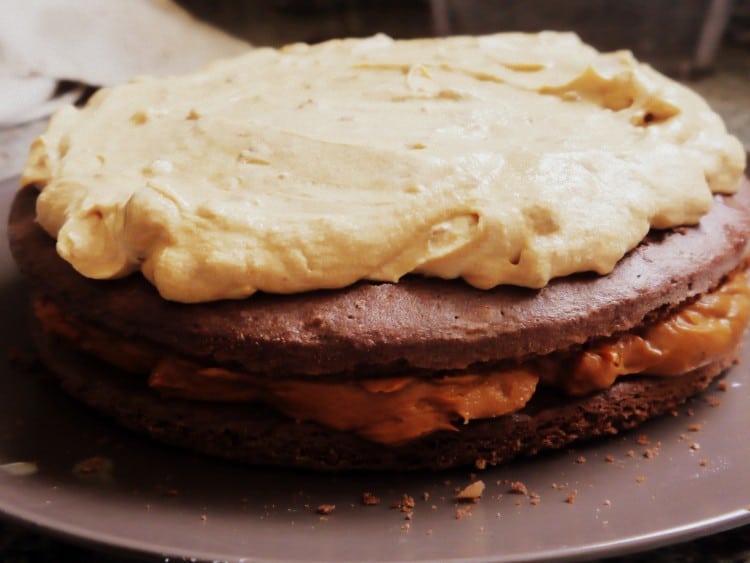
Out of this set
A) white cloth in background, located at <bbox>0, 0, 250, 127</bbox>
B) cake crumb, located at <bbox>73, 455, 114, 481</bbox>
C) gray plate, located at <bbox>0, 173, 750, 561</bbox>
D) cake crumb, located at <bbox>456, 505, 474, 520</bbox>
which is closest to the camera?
gray plate, located at <bbox>0, 173, 750, 561</bbox>

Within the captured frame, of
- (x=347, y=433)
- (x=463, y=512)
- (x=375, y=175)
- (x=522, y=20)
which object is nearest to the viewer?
(x=463, y=512)

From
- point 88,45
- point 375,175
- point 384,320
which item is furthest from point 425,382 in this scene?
point 88,45

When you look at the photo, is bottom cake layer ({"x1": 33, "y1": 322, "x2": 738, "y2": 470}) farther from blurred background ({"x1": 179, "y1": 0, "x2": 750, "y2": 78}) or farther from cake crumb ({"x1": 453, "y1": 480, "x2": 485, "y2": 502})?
blurred background ({"x1": 179, "y1": 0, "x2": 750, "y2": 78})

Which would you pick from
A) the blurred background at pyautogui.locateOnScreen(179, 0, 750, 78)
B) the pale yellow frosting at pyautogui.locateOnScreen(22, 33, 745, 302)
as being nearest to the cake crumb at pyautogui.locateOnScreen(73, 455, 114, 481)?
the pale yellow frosting at pyautogui.locateOnScreen(22, 33, 745, 302)

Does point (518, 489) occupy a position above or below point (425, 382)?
below

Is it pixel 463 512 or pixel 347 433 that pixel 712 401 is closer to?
pixel 463 512

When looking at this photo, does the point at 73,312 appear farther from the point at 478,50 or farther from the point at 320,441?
the point at 478,50

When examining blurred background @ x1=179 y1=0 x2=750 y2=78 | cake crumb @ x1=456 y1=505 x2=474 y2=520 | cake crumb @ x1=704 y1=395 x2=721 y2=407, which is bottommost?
blurred background @ x1=179 y1=0 x2=750 y2=78
